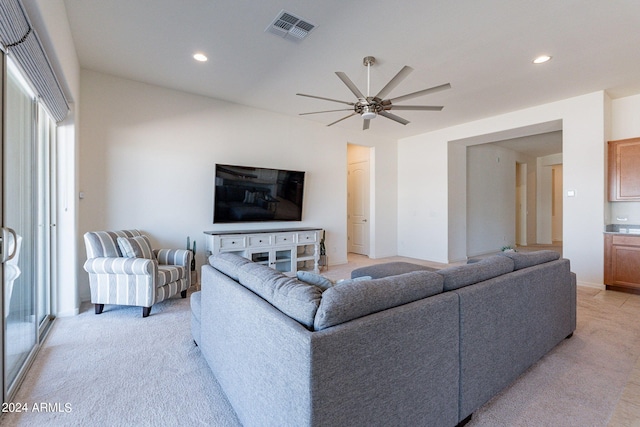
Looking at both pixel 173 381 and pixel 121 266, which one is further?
pixel 121 266

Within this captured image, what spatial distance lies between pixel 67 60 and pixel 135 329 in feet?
8.36

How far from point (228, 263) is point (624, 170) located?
527cm

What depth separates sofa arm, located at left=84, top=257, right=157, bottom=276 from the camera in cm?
291

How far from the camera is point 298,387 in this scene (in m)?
0.99

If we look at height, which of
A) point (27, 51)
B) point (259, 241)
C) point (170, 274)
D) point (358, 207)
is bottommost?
point (170, 274)

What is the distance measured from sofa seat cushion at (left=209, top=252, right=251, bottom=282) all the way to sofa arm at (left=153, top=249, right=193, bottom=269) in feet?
5.53

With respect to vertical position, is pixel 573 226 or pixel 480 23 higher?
pixel 480 23

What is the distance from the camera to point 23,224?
2.18 meters

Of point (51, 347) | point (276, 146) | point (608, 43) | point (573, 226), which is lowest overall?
point (51, 347)

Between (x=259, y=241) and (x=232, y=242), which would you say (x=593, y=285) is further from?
(x=232, y=242)

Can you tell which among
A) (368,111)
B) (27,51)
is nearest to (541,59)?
(368,111)

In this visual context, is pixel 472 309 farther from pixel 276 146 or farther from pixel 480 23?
pixel 276 146

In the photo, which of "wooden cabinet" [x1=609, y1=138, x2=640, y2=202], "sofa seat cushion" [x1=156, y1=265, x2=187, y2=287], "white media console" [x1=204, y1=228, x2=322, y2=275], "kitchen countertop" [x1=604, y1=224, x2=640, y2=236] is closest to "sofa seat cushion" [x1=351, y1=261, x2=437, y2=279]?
"white media console" [x1=204, y1=228, x2=322, y2=275]

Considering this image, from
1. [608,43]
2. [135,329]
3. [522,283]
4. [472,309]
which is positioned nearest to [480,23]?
[608,43]
